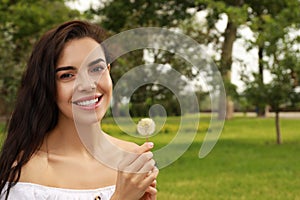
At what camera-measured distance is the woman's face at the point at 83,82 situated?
1596 millimetres

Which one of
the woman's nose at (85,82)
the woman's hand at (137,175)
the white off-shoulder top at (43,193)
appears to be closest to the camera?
the woman's hand at (137,175)

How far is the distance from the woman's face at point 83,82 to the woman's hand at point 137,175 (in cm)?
19

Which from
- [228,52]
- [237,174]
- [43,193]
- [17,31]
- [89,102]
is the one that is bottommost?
[237,174]

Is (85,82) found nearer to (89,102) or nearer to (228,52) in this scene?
(89,102)

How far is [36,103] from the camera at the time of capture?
6.19 ft

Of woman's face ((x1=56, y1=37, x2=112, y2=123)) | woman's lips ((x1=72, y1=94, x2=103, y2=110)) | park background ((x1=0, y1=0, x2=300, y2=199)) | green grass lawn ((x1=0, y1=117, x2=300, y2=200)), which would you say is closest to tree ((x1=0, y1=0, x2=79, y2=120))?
park background ((x1=0, y1=0, x2=300, y2=199))

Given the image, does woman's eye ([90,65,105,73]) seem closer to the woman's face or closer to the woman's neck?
A: the woman's face

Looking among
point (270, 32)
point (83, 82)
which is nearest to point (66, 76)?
point (83, 82)

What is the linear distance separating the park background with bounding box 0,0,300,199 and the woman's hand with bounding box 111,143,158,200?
16.6 ft

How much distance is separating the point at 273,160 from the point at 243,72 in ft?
10.1

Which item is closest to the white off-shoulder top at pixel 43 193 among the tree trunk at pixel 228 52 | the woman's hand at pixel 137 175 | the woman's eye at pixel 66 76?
the woman's hand at pixel 137 175

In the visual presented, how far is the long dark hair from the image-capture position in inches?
71.1

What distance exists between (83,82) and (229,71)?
11.6 metres

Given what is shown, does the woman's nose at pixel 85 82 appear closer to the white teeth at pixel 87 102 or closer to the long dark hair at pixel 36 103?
the white teeth at pixel 87 102
